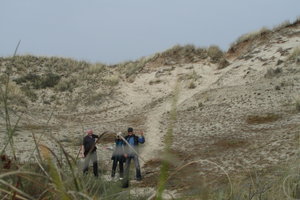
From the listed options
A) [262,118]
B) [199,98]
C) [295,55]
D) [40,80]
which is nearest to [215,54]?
[295,55]

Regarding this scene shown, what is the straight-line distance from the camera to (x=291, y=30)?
25.8m

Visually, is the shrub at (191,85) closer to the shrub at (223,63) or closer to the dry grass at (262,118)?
the shrub at (223,63)

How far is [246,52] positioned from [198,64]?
155 inches

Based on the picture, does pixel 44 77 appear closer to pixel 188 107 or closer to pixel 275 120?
pixel 188 107

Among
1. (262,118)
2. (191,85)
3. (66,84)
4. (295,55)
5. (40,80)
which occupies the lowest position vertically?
(262,118)

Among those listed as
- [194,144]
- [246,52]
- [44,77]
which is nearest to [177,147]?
[194,144]

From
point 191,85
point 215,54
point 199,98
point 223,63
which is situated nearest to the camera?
point 199,98

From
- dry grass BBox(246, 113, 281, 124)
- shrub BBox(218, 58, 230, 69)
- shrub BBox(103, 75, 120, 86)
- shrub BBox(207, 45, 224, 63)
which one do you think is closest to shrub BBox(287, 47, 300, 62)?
shrub BBox(218, 58, 230, 69)

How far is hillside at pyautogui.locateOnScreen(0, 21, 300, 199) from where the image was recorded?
383 inches

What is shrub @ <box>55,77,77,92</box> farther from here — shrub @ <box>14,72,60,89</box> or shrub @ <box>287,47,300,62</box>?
shrub @ <box>287,47,300,62</box>

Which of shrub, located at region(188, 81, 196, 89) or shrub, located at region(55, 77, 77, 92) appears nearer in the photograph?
shrub, located at region(188, 81, 196, 89)

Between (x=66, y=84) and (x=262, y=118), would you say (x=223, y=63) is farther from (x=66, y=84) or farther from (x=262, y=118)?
(x=262, y=118)

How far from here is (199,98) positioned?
2128cm

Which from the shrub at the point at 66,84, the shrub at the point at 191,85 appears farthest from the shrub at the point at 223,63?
the shrub at the point at 66,84
